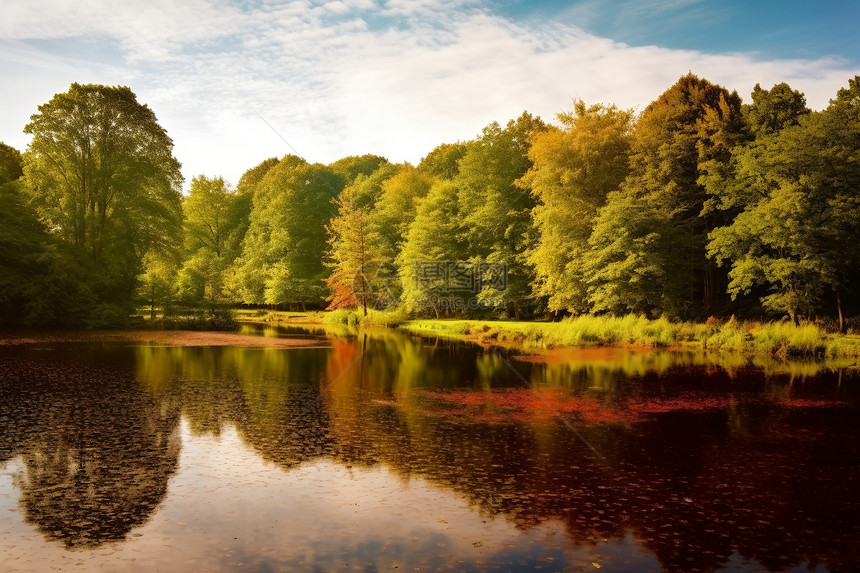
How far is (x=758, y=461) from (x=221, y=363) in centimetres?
1910

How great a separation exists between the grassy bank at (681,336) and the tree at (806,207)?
2.46m

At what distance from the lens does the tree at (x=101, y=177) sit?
41.5 metres

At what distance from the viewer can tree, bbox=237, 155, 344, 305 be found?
67188 mm

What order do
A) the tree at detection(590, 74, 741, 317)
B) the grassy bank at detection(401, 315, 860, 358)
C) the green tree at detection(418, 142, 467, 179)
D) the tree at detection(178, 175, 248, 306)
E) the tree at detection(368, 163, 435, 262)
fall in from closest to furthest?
the grassy bank at detection(401, 315, 860, 358) < the tree at detection(590, 74, 741, 317) < the tree at detection(368, 163, 435, 262) < the green tree at detection(418, 142, 467, 179) < the tree at detection(178, 175, 248, 306)

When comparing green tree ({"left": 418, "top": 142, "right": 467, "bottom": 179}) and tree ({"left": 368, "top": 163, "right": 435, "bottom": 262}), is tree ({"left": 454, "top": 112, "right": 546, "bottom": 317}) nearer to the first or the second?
tree ({"left": 368, "top": 163, "right": 435, "bottom": 262})

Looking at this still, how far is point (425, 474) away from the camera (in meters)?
9.84

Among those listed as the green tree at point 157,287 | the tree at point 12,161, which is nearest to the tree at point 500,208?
the green tree at point 157,287

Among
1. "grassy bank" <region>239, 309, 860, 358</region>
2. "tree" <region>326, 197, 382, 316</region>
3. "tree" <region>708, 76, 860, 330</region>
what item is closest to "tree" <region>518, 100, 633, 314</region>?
"grassy bank" <region>239, 309, 860, 358</region>

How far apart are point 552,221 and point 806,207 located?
14944mm

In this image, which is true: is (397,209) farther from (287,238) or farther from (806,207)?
(806,207)

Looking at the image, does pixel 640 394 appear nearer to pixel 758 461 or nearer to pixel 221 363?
pixel 758 461

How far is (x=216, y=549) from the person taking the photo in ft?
23.0

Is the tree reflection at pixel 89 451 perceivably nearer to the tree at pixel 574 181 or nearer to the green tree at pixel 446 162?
the tree at pixel 574 181

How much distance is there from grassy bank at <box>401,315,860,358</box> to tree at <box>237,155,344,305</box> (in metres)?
33.6
